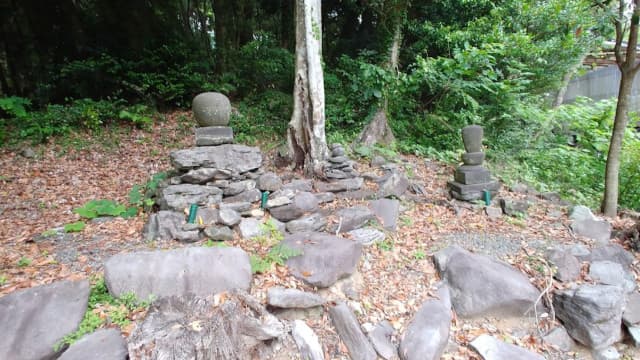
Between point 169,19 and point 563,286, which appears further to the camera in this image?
point 169,19

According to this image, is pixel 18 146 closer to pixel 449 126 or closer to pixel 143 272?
pixel 143 272

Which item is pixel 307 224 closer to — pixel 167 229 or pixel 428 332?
pixel 167 229

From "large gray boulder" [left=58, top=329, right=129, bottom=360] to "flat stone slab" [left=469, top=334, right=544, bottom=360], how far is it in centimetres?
292

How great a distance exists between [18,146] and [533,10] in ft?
39.8

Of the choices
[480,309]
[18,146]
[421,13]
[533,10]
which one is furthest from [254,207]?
[533,10]

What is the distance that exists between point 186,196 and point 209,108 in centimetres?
123

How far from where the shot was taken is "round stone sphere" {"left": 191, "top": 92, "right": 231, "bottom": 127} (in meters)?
4.05

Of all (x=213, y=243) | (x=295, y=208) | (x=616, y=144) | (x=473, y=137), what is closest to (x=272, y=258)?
(x=213, y=243)

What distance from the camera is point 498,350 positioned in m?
2.77

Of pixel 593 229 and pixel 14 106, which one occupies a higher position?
pixel 14 106

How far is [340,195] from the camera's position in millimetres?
4734

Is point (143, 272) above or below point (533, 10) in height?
below

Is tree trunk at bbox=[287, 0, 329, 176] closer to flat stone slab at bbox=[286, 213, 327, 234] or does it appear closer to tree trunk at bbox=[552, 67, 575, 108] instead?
flat stone slab at bbox=[286, 213, 327, 234]

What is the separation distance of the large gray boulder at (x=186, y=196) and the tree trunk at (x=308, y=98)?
168cm
